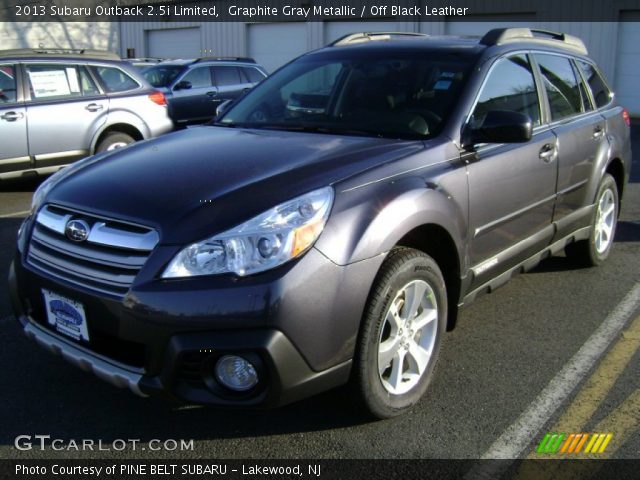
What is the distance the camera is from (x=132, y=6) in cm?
2752

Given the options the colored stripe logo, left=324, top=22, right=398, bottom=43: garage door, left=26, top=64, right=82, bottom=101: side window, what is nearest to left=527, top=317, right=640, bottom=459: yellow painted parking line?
the colored stripe logo

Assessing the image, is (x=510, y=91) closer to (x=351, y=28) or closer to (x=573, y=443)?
(x=573, y=443)

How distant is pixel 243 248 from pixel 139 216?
1.56 ft

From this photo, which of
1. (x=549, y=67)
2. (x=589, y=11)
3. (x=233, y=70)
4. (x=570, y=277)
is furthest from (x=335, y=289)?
(x=589, y=11)

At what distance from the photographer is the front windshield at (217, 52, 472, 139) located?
3.73 metres

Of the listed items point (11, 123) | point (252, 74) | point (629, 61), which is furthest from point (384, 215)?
point (629, 61)

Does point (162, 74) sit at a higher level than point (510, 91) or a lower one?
higher

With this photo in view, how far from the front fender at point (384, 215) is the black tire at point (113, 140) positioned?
616 centimetres

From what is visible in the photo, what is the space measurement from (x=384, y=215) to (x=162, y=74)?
35.4ft

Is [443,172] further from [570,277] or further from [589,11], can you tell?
[589,11]

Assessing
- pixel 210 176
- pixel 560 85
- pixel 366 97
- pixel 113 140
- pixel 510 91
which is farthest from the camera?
pixel 113 140

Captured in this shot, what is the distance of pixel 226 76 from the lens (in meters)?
13.1

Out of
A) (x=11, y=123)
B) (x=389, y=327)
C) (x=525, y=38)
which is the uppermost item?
(x=525, y=38)

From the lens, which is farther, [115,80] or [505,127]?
[115,80]
